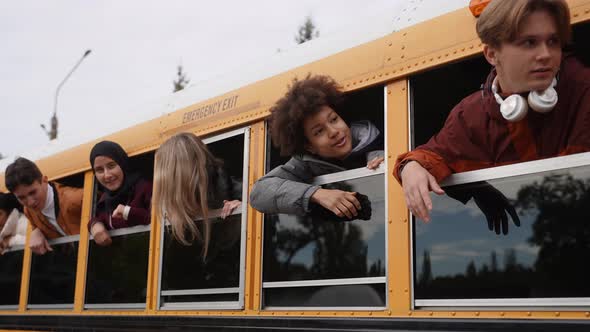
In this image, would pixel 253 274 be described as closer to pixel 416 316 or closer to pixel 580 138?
pixel 416 316

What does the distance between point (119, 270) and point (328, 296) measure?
5.37 ft

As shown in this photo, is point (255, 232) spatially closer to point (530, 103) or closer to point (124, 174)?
point (124, 174)

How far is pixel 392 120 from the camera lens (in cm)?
270

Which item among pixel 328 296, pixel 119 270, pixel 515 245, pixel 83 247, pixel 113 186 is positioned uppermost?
pixel 113 186

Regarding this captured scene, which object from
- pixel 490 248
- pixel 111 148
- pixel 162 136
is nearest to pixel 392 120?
pixel 490 248

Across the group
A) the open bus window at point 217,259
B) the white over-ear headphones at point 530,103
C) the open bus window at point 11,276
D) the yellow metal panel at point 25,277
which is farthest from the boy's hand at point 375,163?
the open bus window at point 11,276

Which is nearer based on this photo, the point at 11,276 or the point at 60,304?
the point at 60,304

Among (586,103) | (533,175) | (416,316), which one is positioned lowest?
(416,316)

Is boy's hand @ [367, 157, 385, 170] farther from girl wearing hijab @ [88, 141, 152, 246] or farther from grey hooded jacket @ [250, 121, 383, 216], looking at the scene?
girl wearing hijab @ [88, 141, 152, 246]

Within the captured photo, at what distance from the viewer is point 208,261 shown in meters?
3.46

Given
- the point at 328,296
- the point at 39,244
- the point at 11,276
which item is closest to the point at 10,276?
the point at 11,276

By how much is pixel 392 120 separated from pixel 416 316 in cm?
70

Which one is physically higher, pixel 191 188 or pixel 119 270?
pixel 191 188

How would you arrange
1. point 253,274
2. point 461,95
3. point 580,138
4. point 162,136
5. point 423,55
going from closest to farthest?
point 580,138
point 423,55
point 461,95
point 253,274
point 162,136
